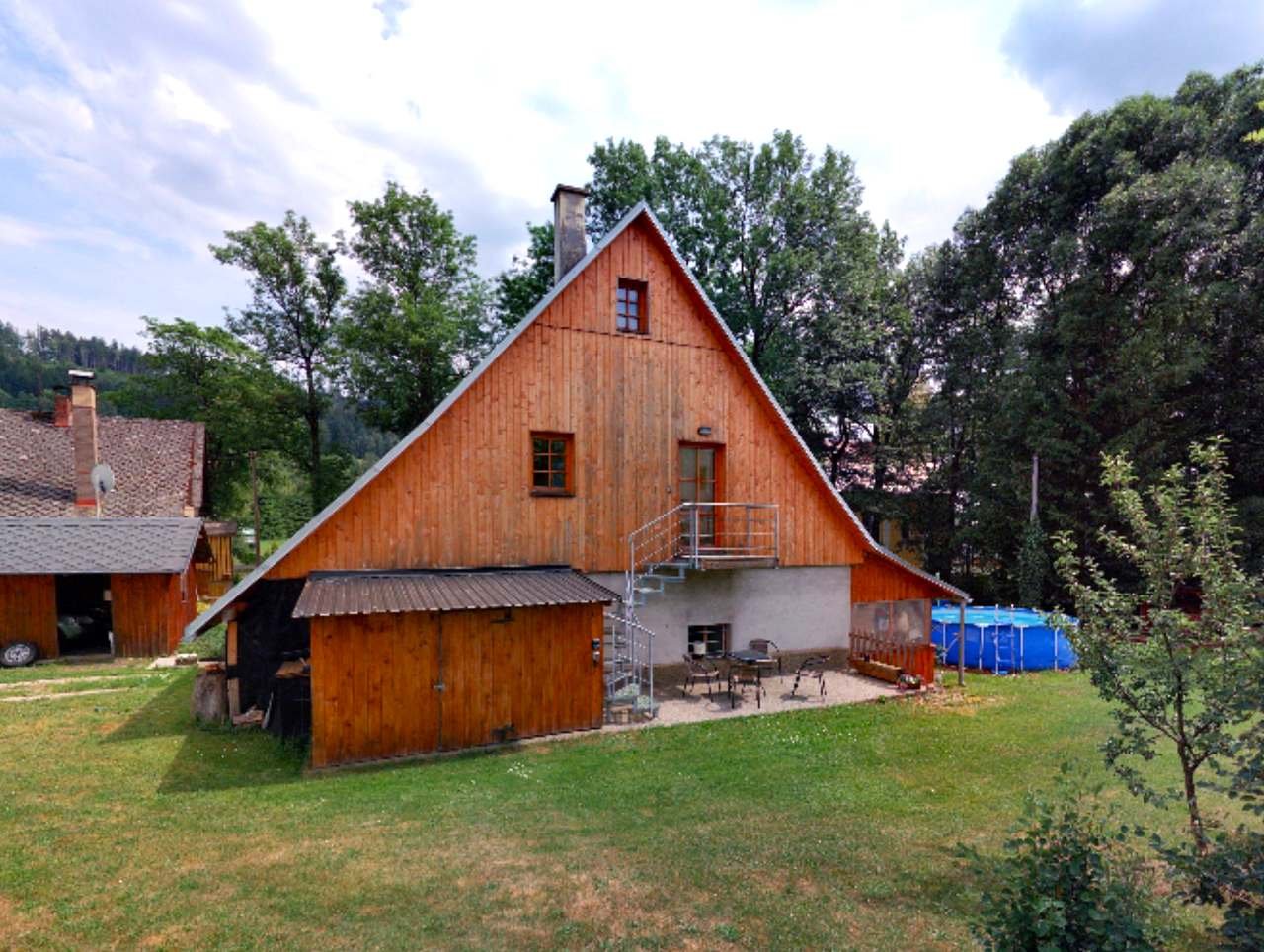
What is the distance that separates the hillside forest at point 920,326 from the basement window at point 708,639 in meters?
15.4

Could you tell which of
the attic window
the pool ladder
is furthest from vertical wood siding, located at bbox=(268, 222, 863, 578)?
the pool ladder

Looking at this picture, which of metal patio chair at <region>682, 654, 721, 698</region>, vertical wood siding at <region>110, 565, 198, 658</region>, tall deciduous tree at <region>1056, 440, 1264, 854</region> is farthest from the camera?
vertical wood siding at <region>110, 565, 198, 658</region>

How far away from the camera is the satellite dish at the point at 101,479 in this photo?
19.5 m

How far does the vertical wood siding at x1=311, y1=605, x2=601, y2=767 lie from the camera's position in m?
9.36

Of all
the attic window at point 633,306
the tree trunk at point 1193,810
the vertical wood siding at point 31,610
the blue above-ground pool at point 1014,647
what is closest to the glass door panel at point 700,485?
the attic window at point 633,306

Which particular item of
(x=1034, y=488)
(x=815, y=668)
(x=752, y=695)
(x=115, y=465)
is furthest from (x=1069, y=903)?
(x=115, y=465)

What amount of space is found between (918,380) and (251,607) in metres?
31.7

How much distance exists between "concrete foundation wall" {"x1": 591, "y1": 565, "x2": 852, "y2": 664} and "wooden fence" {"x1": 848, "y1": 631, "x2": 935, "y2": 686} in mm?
388

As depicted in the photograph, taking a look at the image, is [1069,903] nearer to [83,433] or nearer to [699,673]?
[699,673]

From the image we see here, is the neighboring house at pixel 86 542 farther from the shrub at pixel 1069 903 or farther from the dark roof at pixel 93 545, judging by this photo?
the shrub at pixel 1069 903

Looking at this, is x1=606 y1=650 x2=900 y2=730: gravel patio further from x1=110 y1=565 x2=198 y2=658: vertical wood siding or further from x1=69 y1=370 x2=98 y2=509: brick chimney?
x1=69 y1=370 x2=98 y2=509: brick chimney

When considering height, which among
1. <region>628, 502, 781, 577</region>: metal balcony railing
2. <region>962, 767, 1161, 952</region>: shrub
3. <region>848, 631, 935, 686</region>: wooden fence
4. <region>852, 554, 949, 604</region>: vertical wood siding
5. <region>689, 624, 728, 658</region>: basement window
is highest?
<region>628, 502, 781, 577</region>: metal balcony railing

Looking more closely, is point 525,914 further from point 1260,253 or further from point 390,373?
point 1260,253

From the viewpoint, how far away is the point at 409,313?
27234mm
